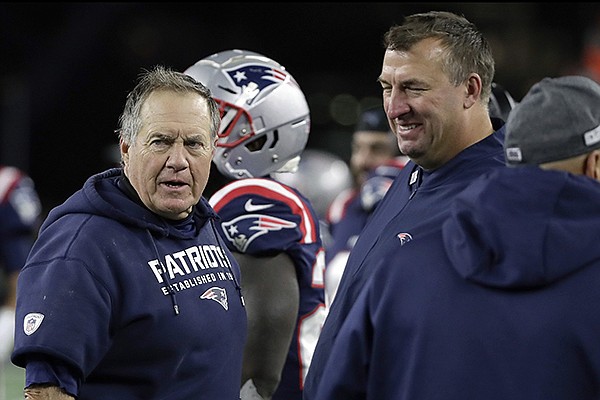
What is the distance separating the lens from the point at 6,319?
6.70 m

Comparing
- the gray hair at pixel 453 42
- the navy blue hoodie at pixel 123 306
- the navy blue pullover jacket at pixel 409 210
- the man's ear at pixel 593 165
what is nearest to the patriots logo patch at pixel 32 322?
the navy blue hoodie at pixel 123 306

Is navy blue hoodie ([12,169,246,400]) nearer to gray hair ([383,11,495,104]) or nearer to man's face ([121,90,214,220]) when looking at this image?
man's face ([121,90,214,220])

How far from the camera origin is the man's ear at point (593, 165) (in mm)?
2109

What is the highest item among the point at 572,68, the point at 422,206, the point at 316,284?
the point at 422,206

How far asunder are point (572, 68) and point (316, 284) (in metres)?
14.4

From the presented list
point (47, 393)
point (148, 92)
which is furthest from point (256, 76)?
point (47, 393)

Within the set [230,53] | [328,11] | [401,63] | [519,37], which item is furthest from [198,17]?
[401,63]

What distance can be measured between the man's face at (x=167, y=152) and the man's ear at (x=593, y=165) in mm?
1148

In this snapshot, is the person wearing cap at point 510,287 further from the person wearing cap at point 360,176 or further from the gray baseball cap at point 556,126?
the person wearing cap at point 360,176

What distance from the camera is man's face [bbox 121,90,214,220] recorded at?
280 cm

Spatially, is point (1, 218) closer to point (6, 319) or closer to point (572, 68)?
point (6, 319)

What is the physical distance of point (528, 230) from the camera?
201cm

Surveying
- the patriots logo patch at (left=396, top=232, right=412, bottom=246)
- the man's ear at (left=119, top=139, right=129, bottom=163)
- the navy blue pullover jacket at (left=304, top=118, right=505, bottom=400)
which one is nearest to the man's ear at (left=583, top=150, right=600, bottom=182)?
the navy blue pullover jacket at (left=304, top=118, right=505, bottom=400)

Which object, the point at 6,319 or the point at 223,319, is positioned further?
the point at 6,319
